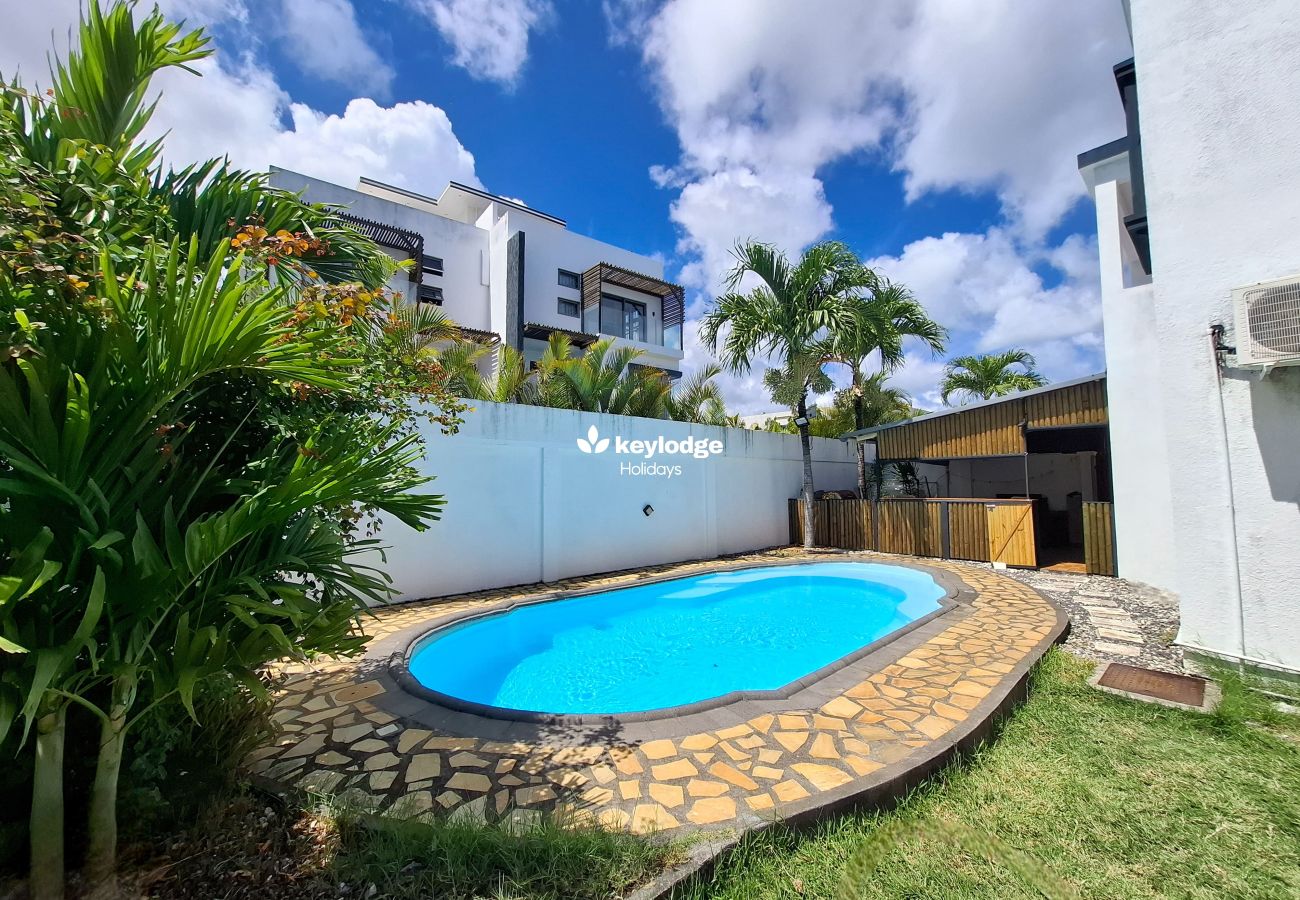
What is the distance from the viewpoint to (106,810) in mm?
2205

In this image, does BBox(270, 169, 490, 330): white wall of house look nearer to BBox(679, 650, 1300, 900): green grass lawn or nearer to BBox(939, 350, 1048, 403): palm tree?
BBox(939, 350, 1048, 403): palm tree

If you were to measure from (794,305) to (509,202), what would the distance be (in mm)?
19796

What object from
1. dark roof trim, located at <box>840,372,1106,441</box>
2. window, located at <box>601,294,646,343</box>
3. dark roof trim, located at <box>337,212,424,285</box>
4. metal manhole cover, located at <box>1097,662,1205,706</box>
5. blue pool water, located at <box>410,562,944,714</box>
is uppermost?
dark roof trim, located at <box>337,212,424,285</box>

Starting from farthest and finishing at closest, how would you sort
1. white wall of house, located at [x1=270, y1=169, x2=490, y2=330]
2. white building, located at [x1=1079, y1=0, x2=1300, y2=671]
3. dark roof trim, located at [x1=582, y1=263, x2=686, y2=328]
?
dark roof trim, located at [x1=582, y1=263, x2=686, y2=328] → white wall of house, located at [x1=270, y1=169, x2=490, y2=330] → white building, located at [x1=1079, y1=0, x2=1300, y2=671]

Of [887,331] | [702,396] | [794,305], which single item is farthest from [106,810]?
[887,331]

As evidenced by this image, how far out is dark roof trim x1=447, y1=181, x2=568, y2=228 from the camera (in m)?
25.0

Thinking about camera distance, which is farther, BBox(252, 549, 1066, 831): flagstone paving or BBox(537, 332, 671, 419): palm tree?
BBox(537, 332, 671, 419): palm tree

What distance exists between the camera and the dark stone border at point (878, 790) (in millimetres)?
2346

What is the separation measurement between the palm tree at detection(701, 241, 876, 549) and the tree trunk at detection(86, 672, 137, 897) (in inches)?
495

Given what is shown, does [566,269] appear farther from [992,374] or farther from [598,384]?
[992,374]

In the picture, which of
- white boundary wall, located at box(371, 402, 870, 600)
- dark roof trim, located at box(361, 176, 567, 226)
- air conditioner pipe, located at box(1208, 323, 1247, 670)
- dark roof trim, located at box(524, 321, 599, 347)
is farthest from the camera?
dark roof trim, located at box(361, 176, 567, 226)

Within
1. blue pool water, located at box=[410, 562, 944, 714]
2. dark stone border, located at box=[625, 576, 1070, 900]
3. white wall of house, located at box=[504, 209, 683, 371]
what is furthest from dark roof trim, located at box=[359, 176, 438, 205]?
dark stone border, located at box=[625, 576, 1070, 900]

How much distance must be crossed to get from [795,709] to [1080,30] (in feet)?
33.2

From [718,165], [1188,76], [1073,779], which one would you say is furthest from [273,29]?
[1073,779]
